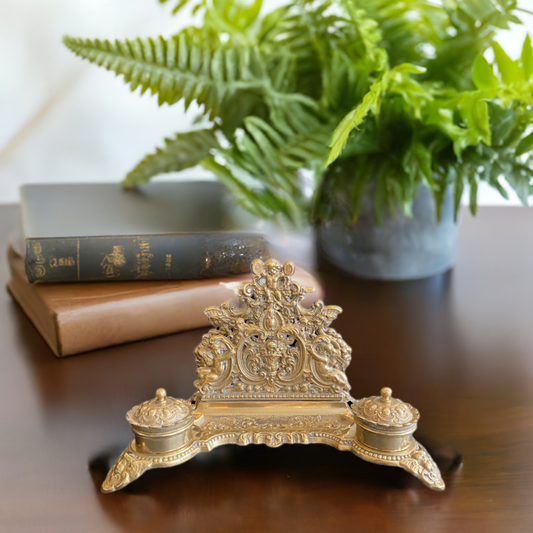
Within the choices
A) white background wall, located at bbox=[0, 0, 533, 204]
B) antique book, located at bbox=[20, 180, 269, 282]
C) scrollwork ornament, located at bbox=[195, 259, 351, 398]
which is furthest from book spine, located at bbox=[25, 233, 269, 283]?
white background wall, located at bbox=[0, 0, 533, 204]

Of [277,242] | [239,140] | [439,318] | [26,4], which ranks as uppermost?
[26,4]

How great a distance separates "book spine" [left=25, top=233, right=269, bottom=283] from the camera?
61 centimetres

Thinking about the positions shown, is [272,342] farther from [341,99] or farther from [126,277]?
[341,99]

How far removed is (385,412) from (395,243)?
1.22ft

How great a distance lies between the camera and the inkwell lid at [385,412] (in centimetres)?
39

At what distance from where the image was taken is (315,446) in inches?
17.2

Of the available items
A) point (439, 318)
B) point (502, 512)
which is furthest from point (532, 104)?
point (502, 512)

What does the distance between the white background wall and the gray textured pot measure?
26.4 inches

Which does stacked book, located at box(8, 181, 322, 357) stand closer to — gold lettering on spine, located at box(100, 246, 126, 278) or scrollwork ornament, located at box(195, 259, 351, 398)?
gold lettering on spine, located at box(100, 246, 126, 278)

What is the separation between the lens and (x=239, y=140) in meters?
Result: 0.69

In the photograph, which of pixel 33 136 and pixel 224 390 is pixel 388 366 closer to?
pixel 224 390

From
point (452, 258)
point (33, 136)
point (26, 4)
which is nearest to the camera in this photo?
point (452, 258)

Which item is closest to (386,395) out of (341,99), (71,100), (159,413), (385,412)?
(385,412)

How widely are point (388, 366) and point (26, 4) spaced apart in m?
1.03
